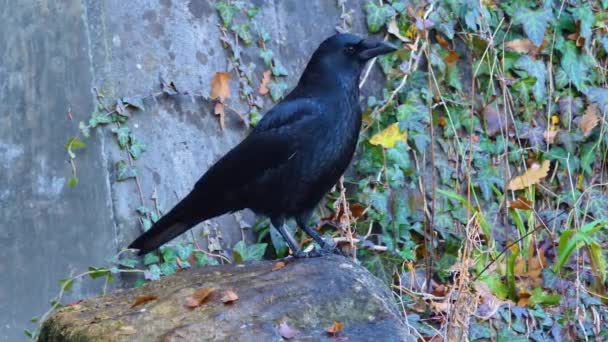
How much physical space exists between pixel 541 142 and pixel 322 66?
1.95 meters

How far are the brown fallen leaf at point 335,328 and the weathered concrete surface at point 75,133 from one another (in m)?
1.70

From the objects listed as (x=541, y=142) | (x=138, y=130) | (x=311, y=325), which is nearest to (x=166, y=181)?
(x=138, y=130)

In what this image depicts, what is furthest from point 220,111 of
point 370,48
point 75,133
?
point 370,48

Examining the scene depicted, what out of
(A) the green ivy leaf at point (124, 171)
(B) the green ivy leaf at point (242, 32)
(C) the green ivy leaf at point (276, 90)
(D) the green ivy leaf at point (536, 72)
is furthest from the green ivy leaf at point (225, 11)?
(D) the green ivy leaf at point (536, 72)

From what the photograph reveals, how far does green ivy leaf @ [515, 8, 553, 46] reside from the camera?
589cm

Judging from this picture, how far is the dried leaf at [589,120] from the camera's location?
5.86 m

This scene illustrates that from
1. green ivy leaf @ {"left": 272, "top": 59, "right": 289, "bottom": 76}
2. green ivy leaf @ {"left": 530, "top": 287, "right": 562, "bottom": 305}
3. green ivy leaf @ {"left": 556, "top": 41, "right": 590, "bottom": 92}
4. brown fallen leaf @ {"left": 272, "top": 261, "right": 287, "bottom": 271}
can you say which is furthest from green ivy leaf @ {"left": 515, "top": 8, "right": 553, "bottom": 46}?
brown fallen leaf @ {"left": 272, "top": 261, "right": 287, "bottom": 271}

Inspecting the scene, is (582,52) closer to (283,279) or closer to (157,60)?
(157,60)

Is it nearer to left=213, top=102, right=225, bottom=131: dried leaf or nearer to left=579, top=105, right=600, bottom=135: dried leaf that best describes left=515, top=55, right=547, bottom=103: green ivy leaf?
left=579, top=105, right=600, bottom=135: dried leaf

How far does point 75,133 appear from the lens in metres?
4.72

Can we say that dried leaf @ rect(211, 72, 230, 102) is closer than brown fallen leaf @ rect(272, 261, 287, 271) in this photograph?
No

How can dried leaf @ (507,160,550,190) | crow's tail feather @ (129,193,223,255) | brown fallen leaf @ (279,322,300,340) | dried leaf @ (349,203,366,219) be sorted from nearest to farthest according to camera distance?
1. brown fallen leaf @ (279,322,300,340)
2. crow's tail feather @ (129,193,223,255)
3. dried leaf @ (349,203,366,219)
4. dried leaf @ (507,160,550,190)

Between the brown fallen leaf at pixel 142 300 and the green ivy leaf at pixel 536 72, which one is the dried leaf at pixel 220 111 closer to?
the brown fallen leaf at pixel 142 300

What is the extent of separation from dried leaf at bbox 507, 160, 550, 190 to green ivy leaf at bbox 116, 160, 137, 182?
2.13 meters
